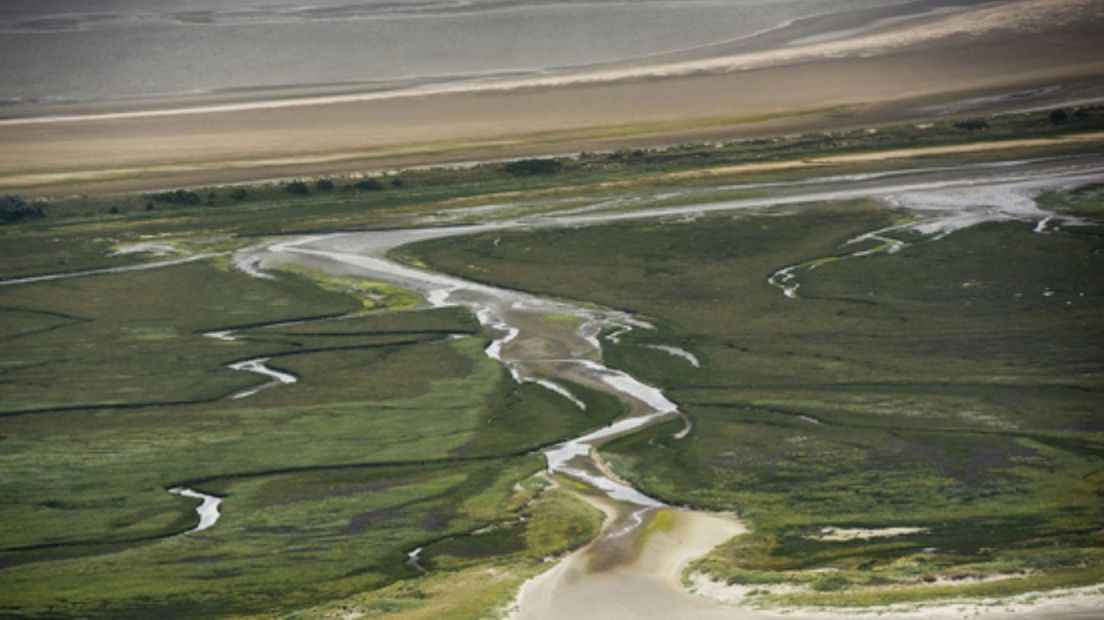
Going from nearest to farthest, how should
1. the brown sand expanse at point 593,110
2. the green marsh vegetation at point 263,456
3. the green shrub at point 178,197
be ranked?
the green marsh vegetation at point 263,456
the green shrub at point 178,197
the brown sand expanse at point 593,110

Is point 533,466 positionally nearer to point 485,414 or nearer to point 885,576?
point 485,414

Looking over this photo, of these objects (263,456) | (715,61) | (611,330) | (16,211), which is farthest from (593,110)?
(263,456)

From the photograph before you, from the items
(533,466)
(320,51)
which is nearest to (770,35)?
(320,51)

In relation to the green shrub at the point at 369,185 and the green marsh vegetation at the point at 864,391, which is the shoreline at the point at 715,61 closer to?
the green shrub at the point at 369,185

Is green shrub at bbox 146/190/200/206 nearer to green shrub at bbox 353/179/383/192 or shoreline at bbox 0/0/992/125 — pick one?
green shrub at bbox 353/179/383/192

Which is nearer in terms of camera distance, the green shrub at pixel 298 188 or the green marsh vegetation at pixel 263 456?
the green marsh vegetation at pixel 263 456

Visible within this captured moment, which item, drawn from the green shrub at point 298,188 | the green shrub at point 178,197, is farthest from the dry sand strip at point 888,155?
the green shrub at point 178,197

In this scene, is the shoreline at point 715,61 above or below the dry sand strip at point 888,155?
above

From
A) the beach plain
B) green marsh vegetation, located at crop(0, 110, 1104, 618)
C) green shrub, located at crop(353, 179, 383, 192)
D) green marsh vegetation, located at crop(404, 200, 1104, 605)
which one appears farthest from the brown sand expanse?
green marsh vegetation, located at crop(404, 200, 1104, 605)
